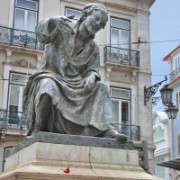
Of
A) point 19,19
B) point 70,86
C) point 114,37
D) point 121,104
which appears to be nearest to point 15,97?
point 19,19

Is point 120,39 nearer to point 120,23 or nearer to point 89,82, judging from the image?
point 120,23

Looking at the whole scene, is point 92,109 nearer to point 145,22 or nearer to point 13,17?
point 13,17

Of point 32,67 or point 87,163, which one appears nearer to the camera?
point 87,163

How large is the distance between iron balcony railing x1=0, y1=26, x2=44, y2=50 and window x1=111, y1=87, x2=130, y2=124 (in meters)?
3.85

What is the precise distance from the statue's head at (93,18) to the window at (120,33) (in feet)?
48.9

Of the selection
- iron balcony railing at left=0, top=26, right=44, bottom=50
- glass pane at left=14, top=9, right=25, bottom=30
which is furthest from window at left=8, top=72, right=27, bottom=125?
glass pane at left=14, top=9, right=25, bottom=30

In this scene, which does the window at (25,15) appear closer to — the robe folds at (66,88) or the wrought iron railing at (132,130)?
the wrought iron railing at (132,130)

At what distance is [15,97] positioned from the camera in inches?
688

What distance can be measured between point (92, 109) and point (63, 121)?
0.36 metres

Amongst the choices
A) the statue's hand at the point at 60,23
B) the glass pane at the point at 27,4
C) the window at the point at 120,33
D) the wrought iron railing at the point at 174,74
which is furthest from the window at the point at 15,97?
the wrought iron railing at the point at 174,74

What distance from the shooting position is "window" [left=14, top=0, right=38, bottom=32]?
61.0 ft

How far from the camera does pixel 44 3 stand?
1928 centimetres

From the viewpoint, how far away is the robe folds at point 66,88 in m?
4.57

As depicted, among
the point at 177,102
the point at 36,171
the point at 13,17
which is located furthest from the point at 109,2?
the point at 36,171
